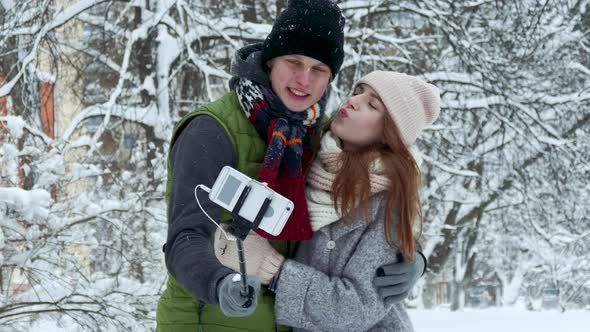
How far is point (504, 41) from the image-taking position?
8117mm

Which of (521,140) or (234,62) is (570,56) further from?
(234,62)

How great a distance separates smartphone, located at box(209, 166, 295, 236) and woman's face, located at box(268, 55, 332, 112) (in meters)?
0.67

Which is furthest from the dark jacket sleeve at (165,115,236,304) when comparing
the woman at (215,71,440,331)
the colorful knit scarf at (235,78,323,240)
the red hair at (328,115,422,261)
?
the red hair at (328,115,422,261)

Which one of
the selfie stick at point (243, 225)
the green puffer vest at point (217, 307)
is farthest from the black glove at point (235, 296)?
the green puffer vest at point (217, 307)

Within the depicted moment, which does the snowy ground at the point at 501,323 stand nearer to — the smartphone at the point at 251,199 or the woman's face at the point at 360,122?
the woman's face at the point at 360,122

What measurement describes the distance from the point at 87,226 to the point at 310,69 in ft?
12.7

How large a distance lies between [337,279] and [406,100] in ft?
1.99

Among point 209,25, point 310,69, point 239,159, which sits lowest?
point 239,159

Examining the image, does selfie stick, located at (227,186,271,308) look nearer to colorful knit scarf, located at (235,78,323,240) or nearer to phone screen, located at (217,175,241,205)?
phone screen, located at (217,175,241,205)

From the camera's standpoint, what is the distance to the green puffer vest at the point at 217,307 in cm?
204

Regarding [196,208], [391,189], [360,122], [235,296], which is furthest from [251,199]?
[360,122]

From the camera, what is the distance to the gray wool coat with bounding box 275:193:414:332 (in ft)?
6.82

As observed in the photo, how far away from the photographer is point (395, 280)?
2.15m

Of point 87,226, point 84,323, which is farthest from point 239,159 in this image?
point 87,226
